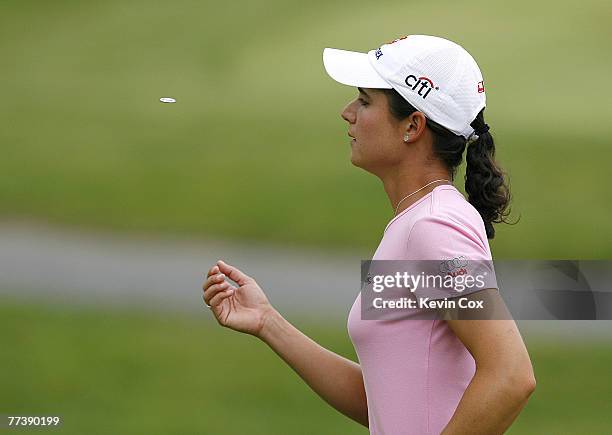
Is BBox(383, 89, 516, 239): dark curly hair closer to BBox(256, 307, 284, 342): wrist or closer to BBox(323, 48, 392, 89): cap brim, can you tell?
BBox(323, 48, 392, 89): cap brim

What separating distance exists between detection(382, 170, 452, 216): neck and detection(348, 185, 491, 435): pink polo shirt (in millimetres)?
28

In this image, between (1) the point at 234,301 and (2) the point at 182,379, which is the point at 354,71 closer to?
(1) the point at 234,301

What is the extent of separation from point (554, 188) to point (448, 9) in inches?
12.5

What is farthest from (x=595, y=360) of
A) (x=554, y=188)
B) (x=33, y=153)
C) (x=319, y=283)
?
(x=33, y=153)

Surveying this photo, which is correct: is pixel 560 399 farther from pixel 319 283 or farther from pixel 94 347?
pixel 94 347

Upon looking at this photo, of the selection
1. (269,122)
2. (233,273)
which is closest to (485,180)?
(233,273)

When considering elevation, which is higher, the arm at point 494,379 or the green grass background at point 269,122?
the green grass background at point 269,122

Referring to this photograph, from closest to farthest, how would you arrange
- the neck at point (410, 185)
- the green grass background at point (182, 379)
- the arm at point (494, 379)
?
1. the arm at point (494, 379)
2. the neck at point (410, 185)
3. the green grass background at point (182, 379)

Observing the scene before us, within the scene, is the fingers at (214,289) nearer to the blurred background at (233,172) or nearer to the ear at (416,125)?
the ear at (416,125)

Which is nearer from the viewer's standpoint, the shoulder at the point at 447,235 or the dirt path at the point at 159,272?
the shoulder at the point at 447,235

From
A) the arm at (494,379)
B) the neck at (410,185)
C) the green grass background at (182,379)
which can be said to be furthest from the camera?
the green grass background at (182,379)

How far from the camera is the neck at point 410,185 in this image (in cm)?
64

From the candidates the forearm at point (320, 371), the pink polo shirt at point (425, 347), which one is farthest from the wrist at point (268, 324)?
the pink polo shirt at point (425, 347)

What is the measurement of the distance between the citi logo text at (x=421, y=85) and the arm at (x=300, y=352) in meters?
0.21
